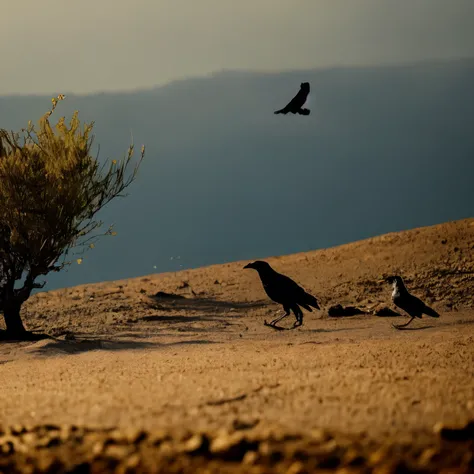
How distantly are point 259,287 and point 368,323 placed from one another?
6.36m

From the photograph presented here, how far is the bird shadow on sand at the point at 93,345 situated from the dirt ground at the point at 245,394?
0.05 m

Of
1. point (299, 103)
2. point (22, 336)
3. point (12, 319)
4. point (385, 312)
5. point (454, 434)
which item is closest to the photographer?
point (454, 434)

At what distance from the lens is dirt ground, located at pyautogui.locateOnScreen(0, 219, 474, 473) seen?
3855mm

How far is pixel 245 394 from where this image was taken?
5457 millimetres

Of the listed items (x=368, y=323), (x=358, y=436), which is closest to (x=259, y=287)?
(x=368, y=323)

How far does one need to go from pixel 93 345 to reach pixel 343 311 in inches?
234

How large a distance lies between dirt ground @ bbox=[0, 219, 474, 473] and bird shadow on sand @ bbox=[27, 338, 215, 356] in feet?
0.16

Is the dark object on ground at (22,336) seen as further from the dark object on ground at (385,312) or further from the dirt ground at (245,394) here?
the dark object on ground at (385,312)

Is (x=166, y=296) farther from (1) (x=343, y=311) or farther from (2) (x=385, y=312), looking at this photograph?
(2) (x=385, y=312)

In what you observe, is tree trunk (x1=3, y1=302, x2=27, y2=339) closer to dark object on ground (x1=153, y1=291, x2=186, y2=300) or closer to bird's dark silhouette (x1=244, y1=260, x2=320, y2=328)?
dark object on ground (x1=153, y1=291, x2=186, y2=300)

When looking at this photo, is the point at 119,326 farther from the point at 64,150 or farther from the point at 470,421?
the point at 470,421

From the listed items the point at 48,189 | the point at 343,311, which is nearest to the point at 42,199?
the point at 48,189

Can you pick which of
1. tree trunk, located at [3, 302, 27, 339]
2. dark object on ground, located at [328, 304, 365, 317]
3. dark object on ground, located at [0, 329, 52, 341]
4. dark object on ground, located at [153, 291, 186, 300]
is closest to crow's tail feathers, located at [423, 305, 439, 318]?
dark object on ground, located at [328, 304, 365, 317]

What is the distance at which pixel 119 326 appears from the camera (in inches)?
648
